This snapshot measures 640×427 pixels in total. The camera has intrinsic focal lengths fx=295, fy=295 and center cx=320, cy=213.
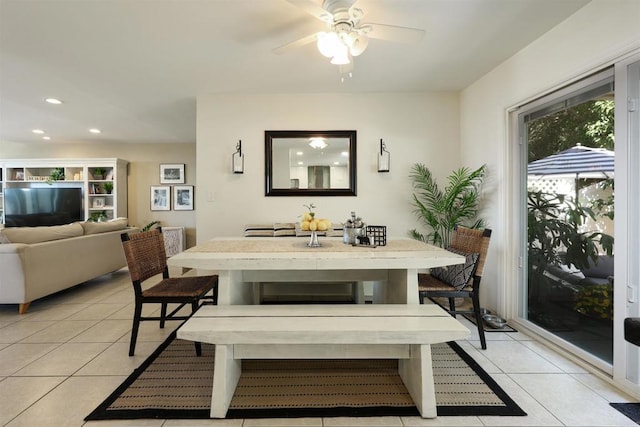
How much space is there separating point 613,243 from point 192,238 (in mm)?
6270

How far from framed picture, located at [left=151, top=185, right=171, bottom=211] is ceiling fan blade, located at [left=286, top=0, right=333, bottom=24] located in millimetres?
5408

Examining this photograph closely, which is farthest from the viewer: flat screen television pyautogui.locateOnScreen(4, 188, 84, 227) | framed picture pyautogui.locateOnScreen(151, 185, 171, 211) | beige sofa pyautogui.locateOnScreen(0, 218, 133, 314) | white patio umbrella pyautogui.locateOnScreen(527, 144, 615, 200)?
framed picture pyautogui.locateOnScreen(151, 185, 171, 211)

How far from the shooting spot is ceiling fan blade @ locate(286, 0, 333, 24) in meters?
1.66

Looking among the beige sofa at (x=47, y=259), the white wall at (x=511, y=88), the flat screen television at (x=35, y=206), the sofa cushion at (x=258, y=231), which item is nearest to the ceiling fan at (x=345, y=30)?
the white wall at (x=511, y=88)

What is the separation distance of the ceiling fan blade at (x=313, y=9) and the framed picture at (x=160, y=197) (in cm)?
541

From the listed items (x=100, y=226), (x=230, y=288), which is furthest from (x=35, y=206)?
(x=230, y=288)

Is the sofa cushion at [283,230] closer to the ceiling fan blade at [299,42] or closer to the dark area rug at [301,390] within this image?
the dark area rug at [301,390]

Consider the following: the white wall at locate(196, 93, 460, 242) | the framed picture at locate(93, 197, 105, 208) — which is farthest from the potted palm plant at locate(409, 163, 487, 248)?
the framed picture at locate(93, 197, 105, 208)

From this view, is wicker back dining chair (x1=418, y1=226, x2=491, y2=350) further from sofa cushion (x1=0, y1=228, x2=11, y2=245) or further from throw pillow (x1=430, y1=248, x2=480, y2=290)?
sofa cushion (x1=0, y1=228, x2=11, y2=245)

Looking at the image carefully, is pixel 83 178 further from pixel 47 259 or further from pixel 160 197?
pixel 47 259

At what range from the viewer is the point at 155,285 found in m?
2.14

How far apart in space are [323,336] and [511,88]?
262cm

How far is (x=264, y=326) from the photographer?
1431mm

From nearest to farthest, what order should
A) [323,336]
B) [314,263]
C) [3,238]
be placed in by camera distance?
[323,336]
[314,263]
[3,238]
